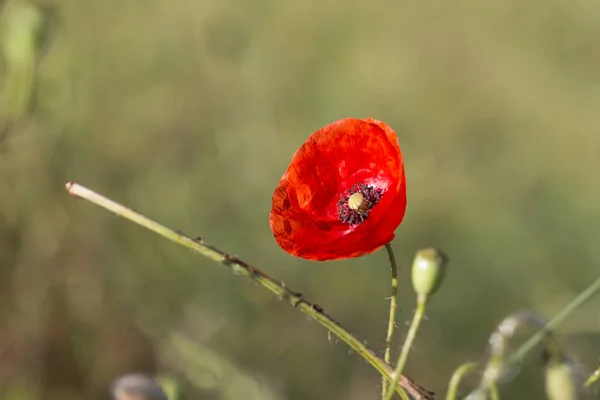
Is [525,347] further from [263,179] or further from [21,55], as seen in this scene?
[263,179]

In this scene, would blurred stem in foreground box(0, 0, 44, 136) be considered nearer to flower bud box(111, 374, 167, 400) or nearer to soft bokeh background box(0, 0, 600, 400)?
soft bokeh background box(0, 0, 600, 400)

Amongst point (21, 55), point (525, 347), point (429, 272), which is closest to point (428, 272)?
point (429, 272)

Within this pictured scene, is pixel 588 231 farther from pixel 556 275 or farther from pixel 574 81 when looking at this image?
pixel 574 81

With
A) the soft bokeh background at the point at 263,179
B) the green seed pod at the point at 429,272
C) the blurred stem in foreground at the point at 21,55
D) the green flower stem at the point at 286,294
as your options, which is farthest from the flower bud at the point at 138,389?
the blurred stem in foreground at the point at 21,55

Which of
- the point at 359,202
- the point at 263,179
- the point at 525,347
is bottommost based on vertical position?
the point at 525,347

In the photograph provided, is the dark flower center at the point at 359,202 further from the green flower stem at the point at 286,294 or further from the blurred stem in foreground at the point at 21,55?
the blurred stem in foreground at the point at 21,55

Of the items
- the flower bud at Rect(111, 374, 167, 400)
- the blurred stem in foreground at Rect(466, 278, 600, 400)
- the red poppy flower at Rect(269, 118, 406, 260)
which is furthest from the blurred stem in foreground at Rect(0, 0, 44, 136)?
the blurred stem in foreground at Rect(466, 278, 600, 400)
